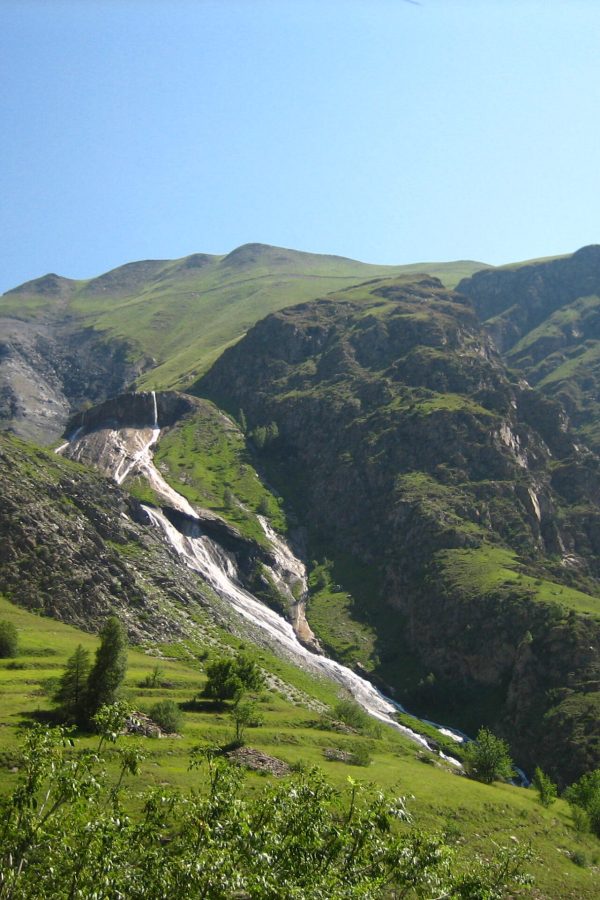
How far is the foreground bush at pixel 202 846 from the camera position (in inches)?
611

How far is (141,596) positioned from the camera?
4114 inches

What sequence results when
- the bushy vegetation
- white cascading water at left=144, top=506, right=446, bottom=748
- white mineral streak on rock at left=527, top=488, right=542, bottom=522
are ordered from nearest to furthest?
the bushy vegetation → white cascading water at left=144, top=506, right=446, bottom=748 → white mineral streak on rock at left=527, top=488, right=542, bottom=522

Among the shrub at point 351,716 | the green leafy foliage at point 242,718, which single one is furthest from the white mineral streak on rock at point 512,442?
the green leafy foliage at point 242,718

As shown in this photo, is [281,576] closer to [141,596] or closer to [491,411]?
[141,596]

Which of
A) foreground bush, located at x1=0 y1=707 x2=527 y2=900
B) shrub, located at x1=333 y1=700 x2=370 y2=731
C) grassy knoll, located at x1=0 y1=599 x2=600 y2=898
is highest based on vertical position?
foreground bush, located at x1=0 y1=707 x2=527 y2=900

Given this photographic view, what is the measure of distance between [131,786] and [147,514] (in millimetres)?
105911

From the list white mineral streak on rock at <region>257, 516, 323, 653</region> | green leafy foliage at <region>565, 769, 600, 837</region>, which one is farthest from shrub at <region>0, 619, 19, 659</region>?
white mineral streak on rock at <region>257, 516, 323, 653</region>

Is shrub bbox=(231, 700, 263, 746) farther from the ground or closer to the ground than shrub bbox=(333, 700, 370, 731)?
farther from the ground

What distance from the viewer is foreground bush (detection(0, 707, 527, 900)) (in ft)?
50.9

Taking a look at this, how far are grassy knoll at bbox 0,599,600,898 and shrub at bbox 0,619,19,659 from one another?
3.35ft

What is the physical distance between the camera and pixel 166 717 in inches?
2172

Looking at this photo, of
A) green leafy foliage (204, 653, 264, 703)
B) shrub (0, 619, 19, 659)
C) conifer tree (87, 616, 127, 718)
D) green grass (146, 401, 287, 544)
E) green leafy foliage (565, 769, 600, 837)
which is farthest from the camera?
green grass (146, 401, 287, 544)

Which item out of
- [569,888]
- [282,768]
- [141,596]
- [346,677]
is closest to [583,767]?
[346,677]

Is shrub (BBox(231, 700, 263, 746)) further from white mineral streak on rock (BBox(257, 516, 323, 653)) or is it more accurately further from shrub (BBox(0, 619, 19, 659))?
white mineral streak on rock (BBox(257, 516, 323, 653))
